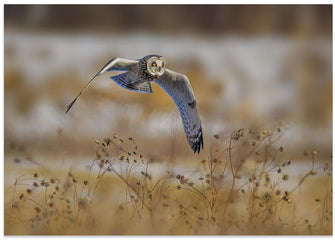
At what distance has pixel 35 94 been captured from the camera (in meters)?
2.77

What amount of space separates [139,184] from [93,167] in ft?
0.97

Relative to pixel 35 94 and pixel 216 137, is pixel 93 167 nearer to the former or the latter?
pixel 35 94

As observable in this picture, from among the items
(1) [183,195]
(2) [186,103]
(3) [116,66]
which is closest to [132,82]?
(3) [116,66]

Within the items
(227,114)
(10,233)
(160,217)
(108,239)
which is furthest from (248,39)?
(10,233)

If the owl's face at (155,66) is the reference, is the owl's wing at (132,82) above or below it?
below

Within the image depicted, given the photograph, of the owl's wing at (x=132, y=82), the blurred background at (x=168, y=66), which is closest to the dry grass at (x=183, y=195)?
the blurred background at (x=168, y=66)

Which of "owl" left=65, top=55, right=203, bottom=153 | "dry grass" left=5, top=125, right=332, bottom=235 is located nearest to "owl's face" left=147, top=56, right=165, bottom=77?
"owl" left=65, top=55, right=203, bottom=153

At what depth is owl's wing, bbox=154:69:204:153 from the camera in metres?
2.79

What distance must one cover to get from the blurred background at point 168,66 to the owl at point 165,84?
4 cm

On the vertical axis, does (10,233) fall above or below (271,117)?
below

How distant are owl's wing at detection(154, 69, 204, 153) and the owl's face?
0.04 m

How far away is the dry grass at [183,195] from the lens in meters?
2.77

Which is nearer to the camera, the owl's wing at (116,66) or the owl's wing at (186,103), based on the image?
the owl's wing at (116,66)

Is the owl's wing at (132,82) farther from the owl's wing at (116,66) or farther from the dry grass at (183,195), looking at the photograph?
the dry grass at (183,195)
